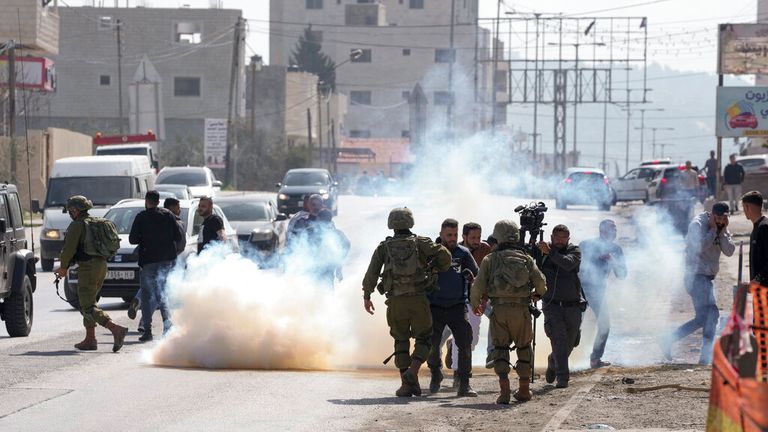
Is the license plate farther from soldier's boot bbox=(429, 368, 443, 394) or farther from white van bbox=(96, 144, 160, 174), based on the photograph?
white van bbox=(96, 144, 160, 174)

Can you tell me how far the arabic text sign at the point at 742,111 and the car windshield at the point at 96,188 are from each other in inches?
795

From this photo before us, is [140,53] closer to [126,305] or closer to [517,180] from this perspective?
[517,180]

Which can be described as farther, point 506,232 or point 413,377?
point 413,377

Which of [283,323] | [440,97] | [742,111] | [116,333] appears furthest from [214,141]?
[440,97]

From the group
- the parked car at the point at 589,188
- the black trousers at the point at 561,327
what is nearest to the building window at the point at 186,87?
the parked car at the point at 589,188

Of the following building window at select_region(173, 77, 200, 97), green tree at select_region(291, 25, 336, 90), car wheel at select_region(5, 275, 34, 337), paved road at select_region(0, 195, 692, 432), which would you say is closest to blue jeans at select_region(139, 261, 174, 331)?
paved road at select_region(0, 195, 692, 432)

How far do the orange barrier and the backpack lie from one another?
8772 mm

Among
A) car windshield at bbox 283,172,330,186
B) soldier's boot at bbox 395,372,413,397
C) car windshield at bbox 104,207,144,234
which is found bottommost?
soldier's boot at bbox 395,372,413,397

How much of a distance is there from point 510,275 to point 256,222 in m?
15.3

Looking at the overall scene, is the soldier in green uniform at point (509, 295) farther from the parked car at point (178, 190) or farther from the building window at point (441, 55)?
the building window at point (441, 55)

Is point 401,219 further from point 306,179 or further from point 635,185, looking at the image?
point 635,185

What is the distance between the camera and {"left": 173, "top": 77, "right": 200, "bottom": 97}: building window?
280 feet

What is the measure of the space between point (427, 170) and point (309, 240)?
32630mm

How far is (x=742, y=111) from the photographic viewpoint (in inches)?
1626
